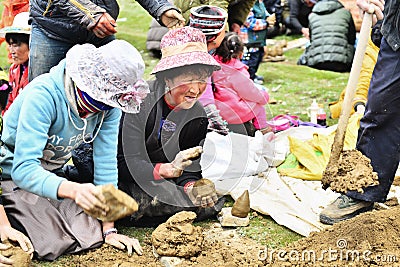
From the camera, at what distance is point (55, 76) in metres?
3.19

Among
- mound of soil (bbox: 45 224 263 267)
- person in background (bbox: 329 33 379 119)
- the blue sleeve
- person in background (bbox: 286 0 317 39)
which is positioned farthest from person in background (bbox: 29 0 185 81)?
person in background (bbox: 286 0 317 39)

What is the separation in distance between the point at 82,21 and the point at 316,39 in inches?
248

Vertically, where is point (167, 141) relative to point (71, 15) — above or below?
below

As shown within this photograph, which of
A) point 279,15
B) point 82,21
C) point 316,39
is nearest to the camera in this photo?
point 82,21

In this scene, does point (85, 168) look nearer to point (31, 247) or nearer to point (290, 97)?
point (31, 247)

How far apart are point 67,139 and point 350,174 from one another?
5.17 feet

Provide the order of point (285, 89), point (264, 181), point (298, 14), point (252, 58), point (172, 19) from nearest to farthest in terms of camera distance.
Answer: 1. point (172, 19)
2. point (264, 181)
3. point (252, 58)
4. point (285, 89)
5. point (298, 14)

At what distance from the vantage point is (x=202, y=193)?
12.7 feet

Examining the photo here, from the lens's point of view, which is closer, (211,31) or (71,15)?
(71,15)

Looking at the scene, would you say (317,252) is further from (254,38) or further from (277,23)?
(277,23)

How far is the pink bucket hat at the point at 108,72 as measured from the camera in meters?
2.97

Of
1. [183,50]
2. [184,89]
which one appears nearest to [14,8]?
[183,50]

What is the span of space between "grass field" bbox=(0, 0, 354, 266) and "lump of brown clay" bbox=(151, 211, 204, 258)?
15.3 inches

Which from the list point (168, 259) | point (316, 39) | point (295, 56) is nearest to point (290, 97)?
point (316, 39)
